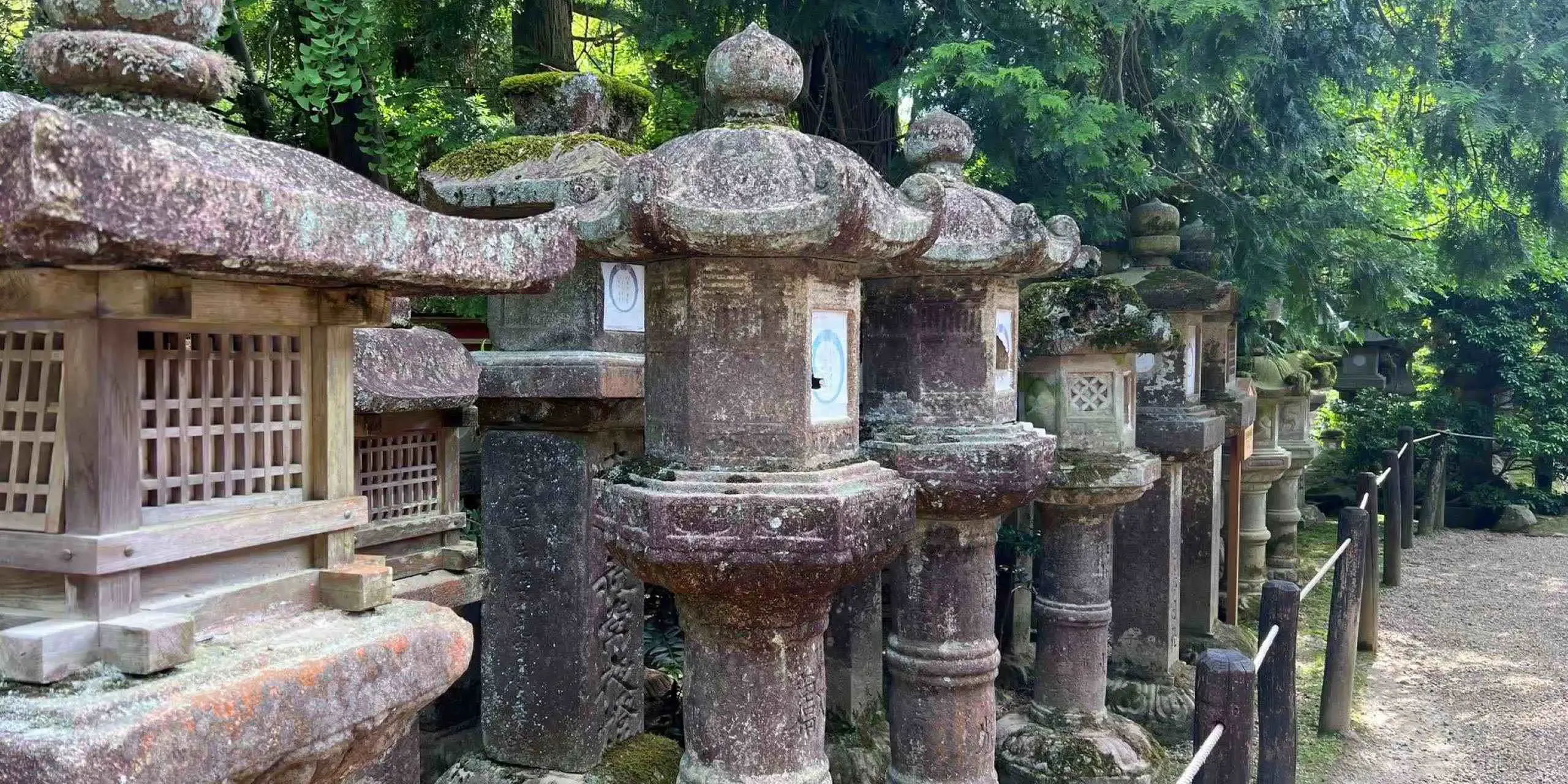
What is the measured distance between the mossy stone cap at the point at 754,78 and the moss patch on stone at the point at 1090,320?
2501mm

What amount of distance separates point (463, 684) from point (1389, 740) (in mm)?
5490

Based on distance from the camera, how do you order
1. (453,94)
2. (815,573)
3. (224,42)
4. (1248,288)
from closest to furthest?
(815,573) < (224,42) < (453,94) < (1248,288)

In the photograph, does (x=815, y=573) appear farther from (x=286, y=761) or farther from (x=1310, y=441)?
(x=1310, y=441)

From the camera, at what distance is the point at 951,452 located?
4230 millimetres

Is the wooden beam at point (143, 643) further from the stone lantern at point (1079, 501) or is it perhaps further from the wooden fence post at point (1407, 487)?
the wooden fence post at point (1407, 487)

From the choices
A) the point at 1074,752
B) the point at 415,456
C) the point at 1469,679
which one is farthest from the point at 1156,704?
the point at 415,456

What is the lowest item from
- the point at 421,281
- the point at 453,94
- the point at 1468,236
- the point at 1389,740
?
the point at 1389,740

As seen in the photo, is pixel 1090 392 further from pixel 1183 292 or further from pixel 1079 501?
pixel 1183 292

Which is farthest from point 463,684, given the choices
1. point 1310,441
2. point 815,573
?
point 1310,441

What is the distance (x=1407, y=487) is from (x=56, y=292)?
551 inches

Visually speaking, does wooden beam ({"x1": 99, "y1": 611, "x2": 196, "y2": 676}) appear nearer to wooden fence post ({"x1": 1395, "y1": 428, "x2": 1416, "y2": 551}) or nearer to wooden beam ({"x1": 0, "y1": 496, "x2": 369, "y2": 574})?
wooden beam ({"x1": 0, "y1": 496, "x2": 369, "y2": 574})

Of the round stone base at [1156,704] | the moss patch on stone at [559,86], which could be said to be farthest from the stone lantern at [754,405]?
the round stone base at [1156,704]

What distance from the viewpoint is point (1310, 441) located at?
11.1 meters

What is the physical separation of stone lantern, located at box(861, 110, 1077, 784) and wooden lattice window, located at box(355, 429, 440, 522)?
1733 mm
